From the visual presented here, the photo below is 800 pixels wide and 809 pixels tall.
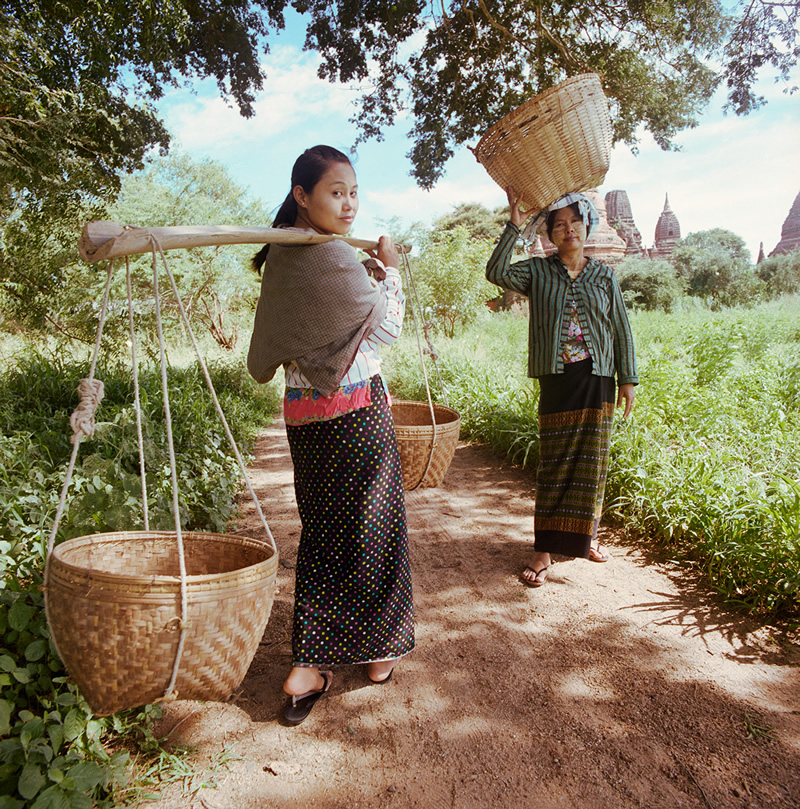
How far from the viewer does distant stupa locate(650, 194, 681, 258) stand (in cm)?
3316

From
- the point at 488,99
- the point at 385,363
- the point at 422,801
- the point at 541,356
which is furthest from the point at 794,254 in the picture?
the point at 422,801

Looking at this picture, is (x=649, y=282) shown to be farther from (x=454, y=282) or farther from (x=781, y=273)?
(x=454, y=282)

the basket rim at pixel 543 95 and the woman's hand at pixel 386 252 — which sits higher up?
the basket rim at pixel 543 95

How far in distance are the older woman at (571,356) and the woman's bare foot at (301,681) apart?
1.32 m

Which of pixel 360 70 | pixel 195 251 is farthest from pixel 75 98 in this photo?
pixel 195 251

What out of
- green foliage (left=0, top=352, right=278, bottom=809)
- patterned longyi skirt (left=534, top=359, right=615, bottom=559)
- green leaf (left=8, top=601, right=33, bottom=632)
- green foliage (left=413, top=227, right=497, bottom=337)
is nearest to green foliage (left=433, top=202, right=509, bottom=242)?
green foliage (left=413, top=227, right=497, bottom=337)

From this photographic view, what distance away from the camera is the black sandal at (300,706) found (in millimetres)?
1987

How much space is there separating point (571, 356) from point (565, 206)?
73cm

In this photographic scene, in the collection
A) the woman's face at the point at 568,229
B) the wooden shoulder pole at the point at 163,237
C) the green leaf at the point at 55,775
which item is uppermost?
the woman's face at the point at 568,229

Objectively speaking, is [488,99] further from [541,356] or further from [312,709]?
[312,709]

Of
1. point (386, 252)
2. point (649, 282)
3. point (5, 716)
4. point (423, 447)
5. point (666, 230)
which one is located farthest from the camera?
point (666, 230)

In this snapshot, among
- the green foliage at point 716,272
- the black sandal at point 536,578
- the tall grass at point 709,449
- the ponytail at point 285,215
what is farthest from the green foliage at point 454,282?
the green foliage at point 716,272

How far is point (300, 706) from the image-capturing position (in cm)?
204

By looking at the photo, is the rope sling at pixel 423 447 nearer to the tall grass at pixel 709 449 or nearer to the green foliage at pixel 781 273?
the tall grass at pixel 709 449
